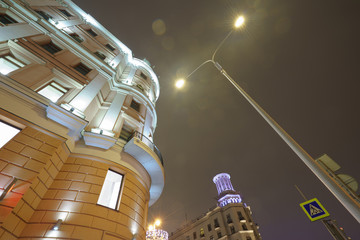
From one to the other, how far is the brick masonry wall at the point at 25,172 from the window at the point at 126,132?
3.90 m

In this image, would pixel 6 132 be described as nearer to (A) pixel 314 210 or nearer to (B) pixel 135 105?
(B) pixel 135 105

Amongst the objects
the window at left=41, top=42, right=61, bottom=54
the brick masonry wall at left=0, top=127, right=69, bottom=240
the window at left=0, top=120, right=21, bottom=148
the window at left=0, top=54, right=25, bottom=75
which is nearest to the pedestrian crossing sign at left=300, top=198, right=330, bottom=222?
the brick masonry wall at left=0, top=127, right=69, bottom=240

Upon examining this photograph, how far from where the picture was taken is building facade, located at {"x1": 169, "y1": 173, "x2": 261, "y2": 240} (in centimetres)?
3841

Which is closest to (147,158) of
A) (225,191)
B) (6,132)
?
(6,132)

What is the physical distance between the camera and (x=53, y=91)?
990cm

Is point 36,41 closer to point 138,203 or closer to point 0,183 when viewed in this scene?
point 0,183

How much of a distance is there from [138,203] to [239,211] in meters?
41.7

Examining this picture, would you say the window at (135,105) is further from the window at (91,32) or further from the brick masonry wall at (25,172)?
the window at (91,32)

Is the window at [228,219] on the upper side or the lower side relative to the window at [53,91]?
upper

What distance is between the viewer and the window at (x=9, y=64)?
861 cm

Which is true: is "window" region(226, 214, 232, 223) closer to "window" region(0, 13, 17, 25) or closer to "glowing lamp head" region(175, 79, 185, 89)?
"glowing lamp head" region(175, 79, 185, 89)

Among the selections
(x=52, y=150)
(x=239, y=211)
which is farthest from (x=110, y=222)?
(x=239, y=211)

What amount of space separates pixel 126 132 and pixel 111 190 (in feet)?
13.6

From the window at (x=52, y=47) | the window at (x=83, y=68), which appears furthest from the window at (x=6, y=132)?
the window at (x=52, y=47)
